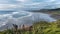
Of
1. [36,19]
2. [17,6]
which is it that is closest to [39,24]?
[36,19]

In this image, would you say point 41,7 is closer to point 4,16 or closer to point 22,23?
point 22,23

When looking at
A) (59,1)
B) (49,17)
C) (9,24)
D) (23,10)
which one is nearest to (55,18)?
(49,17)

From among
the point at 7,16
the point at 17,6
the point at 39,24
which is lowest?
the point at 39,24

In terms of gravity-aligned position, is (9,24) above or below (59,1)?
below

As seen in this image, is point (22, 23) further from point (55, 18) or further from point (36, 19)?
point (55, 18)

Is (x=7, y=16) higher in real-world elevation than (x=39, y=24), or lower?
higher

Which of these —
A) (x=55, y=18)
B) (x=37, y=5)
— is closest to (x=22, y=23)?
(x=37, y=5)

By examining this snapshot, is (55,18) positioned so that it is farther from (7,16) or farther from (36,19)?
(7,16)
